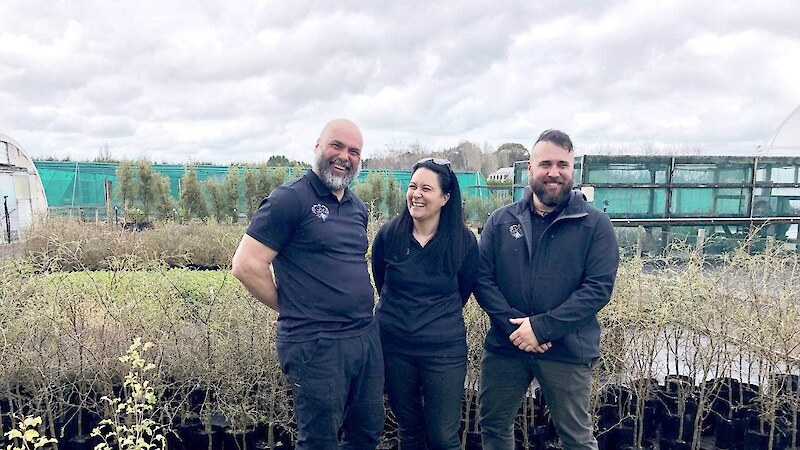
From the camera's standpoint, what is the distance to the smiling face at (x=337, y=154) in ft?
7.37

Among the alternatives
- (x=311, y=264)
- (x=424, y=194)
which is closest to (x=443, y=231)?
(x=424, y=194)

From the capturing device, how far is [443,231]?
2.36m

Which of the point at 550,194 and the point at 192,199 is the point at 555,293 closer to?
the point at 550,194

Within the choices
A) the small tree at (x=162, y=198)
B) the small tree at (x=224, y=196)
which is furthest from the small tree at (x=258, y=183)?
the small tree at (x=162, y=198)

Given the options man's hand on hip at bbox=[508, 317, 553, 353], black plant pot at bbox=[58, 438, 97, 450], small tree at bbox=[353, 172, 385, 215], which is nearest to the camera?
man's hand on hip at bbox=[508, 317, 553, 353]

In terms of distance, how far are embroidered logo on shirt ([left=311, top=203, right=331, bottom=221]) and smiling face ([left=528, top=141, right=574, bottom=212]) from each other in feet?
2.97

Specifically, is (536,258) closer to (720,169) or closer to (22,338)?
(22,338)

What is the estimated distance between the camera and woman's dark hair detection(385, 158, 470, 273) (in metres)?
2.33

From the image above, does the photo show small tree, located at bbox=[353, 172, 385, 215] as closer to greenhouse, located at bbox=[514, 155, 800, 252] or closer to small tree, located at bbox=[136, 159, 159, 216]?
small tree, located at bbox=[136, 159, 159, 216]

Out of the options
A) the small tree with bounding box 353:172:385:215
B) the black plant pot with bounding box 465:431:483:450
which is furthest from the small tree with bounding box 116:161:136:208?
the black plant pot with bounding box 465:431:483:450

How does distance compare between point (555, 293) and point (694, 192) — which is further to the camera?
point (694, 192)

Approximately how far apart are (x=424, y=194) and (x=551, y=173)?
0.55 meters

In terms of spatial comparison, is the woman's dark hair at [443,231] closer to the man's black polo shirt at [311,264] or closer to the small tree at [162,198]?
the man's black polo shirt at [311,264]

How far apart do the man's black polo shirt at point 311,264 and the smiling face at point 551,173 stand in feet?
2.79
